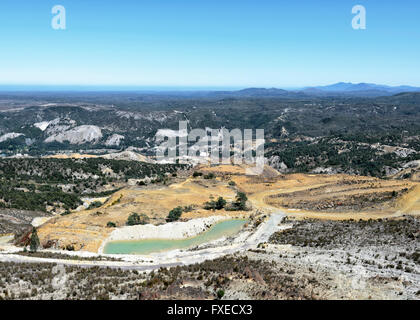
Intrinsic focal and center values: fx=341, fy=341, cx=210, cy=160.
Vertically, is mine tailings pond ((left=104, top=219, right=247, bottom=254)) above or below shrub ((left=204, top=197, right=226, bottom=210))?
below

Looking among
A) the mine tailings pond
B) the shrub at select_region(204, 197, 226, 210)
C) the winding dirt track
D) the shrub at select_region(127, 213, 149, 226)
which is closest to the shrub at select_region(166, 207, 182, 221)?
the shrub at select_region(127, 213, 149, 226)

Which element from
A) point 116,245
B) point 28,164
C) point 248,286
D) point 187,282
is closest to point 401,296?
point 248,286

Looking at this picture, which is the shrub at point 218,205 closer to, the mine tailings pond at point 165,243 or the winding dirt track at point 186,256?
the mine tailings pond at point 165,243

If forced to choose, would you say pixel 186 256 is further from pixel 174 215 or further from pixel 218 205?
pixel 218 205

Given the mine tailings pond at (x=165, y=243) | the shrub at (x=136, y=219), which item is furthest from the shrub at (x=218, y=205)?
the shrub at (x=136, y=219)

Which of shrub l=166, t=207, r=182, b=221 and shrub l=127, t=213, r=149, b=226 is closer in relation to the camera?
shrub l=127, t=213, r=149, b=226

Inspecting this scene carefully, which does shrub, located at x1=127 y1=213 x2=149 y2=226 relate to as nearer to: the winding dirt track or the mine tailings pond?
the mine tailings pond

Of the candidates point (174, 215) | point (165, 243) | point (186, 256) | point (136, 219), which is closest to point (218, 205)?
point (174, 215)
